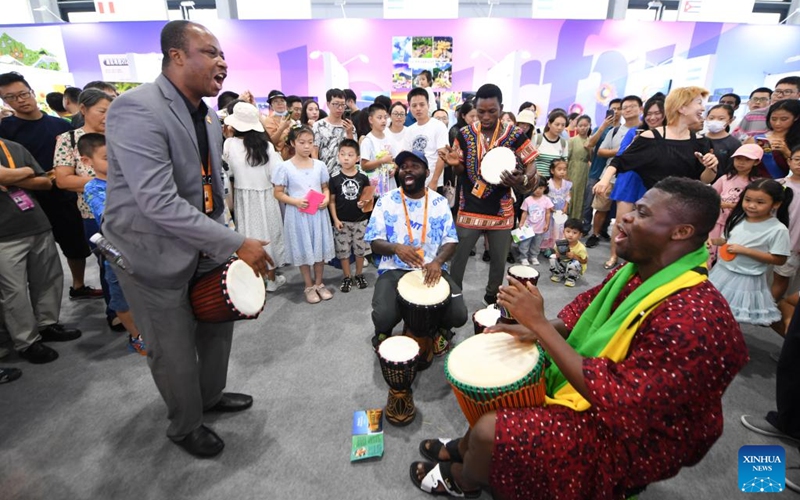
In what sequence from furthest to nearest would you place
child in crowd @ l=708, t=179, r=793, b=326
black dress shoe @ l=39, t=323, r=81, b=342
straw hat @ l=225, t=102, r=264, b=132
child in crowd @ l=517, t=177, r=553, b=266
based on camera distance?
child in crowd @ l=517, t=177, r=553, b=266, straw hat @ l=225, t=102, r=264, b=132, black dress shoe @ l=39, t=323, r=81, b=342, child in crowd @ l=708, t=179, r=793, b=326

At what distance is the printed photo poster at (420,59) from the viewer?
340 inches

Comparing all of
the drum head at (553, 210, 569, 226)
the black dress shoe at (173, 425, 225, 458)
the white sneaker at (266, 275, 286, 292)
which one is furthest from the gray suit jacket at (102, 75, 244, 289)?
the drum head at (553, 210, 569, 226)

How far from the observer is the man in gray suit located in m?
1.44

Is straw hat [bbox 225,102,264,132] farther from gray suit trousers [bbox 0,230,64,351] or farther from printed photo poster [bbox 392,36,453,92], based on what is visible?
printed photo poster [bbox 392,36,453,92]

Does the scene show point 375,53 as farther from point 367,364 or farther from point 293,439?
point 293,439

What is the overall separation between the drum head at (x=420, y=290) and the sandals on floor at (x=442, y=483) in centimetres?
84

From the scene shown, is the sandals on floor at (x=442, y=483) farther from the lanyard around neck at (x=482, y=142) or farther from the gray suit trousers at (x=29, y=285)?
the gray suit trousers at (x=29, y=285)

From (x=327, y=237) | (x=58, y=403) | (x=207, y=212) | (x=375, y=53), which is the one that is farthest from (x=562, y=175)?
(x=375, y=53)

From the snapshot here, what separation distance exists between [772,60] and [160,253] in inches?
506

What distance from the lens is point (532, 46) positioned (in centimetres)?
864

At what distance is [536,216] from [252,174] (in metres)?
3.24

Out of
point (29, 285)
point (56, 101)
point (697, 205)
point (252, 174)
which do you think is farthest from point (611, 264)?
point (56, 101)

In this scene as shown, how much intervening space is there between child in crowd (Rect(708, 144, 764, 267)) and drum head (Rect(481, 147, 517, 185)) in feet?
5.83

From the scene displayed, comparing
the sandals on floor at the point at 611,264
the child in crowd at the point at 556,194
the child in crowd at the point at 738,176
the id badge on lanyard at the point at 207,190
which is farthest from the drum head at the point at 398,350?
the sandals on floor at the point at 611,264
